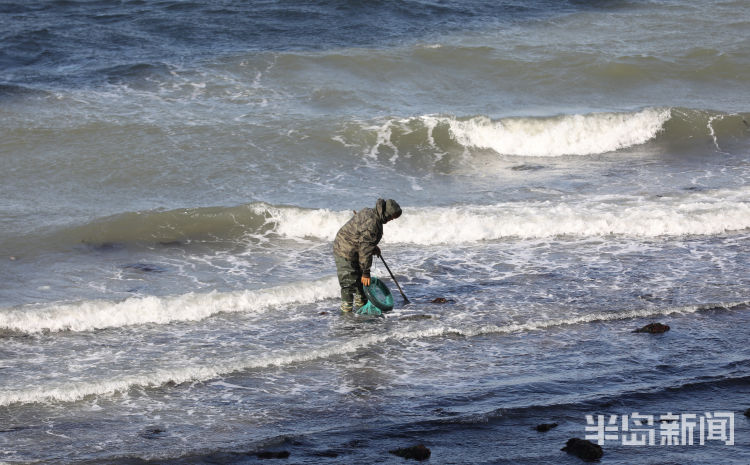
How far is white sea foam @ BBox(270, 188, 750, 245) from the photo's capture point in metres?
14.8

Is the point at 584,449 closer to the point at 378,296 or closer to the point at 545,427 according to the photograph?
the point at 545,427

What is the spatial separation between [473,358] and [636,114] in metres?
13.1

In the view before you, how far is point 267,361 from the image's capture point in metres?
10.0

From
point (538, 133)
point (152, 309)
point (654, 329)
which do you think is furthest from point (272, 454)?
point (538, 133)

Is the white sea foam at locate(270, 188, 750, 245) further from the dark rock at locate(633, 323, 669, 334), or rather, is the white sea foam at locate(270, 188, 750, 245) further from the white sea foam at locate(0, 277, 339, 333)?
the dark rock at locate(633, 323, 669, 334)

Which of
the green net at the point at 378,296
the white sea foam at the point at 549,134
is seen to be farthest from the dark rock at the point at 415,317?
the white sea foam at the point at 549,134

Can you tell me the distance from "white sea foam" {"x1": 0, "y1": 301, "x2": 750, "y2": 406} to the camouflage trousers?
0.81 metres

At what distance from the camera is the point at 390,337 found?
10.7 metres

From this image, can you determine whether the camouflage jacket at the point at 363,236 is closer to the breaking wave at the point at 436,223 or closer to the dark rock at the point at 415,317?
the dark rock at the point at 415,317

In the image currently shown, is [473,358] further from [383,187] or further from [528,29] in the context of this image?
[528,29]

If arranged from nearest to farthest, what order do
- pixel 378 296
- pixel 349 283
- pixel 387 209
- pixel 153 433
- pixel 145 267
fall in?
pixel 153 433 < pixel 387 209 < pixel 378 296 < pixel 349 283 < pixel 145 267

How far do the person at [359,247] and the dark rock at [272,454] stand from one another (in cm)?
375

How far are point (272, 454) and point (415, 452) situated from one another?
1171 mm

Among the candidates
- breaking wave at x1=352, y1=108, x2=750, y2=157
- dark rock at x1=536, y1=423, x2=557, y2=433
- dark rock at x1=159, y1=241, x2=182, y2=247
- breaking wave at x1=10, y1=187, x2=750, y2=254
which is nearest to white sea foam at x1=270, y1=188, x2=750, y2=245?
breaking wave at x1=10, y1=187, x2=750, y2=254
